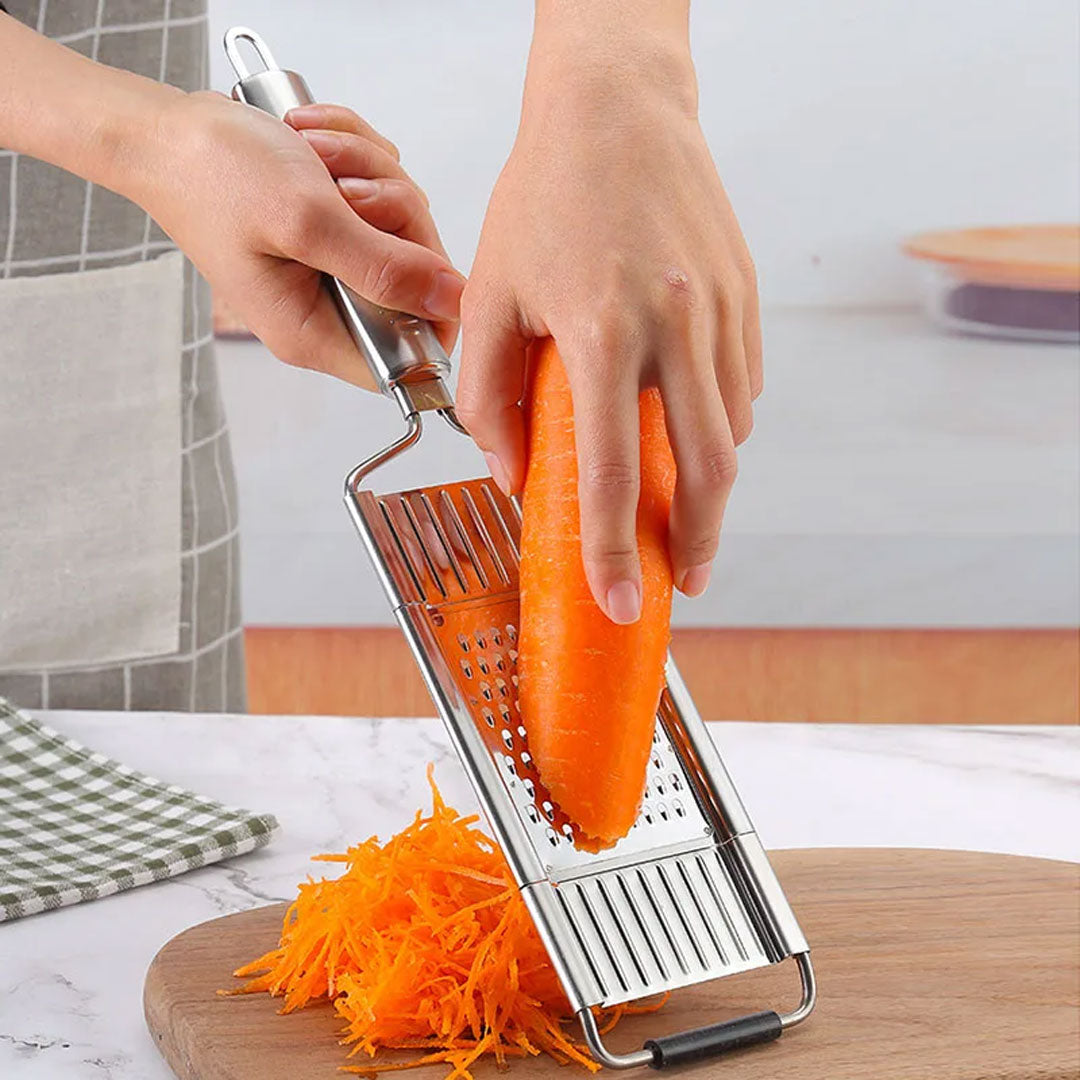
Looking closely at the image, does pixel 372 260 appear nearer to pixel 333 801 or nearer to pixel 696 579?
pixel 696 579

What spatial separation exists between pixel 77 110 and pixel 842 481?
5.74 ft

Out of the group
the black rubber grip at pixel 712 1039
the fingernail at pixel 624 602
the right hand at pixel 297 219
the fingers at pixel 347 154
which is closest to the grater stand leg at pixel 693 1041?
the black rubber grip at pixel 712 1039

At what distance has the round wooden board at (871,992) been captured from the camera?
2.46ft

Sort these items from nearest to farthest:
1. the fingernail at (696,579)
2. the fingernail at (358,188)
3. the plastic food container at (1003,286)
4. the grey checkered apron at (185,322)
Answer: the fingernail at (696,579) < the fingernail at (358,188) < the grey checkered apron at (185,322) < the plastic food container at (1003,286)

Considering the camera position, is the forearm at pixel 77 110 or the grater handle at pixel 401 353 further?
the forearm at pixel 77 110

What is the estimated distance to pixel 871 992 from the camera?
812 mm

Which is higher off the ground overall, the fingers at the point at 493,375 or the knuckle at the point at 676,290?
the knuckle at the point at 676,290

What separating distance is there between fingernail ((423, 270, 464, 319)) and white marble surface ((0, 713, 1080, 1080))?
1.21 ft

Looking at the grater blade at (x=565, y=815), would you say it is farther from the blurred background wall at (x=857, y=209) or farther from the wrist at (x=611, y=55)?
the blurred background wall at (x=857, y=209)

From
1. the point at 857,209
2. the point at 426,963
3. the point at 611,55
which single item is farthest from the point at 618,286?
the point at 857,209

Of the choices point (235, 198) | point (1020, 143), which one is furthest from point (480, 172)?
point (235, 198)

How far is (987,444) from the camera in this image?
253cm

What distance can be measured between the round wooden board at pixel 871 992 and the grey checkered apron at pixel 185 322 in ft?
1.95

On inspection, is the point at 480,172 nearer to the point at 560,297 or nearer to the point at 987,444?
the point at 987,444
